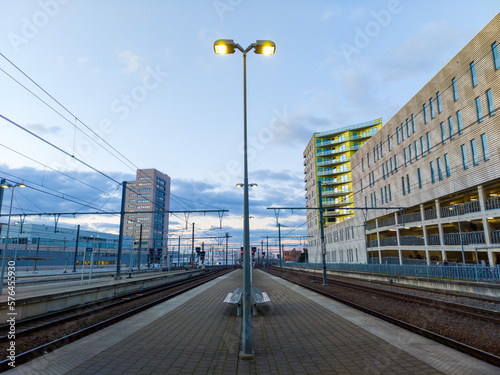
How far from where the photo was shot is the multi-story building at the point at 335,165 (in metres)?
74.9

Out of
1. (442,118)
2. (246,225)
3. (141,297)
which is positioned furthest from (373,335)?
(442,118)

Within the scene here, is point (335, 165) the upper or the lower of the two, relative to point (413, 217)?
upper

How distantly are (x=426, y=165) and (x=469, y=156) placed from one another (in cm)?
699

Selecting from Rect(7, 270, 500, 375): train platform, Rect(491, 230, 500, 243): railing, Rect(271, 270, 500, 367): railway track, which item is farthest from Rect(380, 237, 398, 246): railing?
Rect(7, 270, 500, 375): train platform

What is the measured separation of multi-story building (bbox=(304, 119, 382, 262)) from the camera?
2948 inches

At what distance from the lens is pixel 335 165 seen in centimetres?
7962

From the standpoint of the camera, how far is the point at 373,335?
873cm

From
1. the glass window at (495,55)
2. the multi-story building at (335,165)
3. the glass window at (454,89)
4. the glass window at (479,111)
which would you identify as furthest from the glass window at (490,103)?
the multi-story building at (335,165)

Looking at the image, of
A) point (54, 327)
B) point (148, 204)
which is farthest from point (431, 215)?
point (148, 204)

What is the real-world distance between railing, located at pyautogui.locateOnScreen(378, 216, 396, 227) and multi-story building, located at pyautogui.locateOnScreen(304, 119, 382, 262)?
2273cm

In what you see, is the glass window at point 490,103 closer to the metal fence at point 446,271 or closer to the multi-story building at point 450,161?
the multi-story building at point 450,161

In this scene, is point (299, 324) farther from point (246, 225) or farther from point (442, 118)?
point (442, 118)

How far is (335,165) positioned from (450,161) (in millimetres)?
48863

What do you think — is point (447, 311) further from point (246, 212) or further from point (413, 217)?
point (413, 217)
